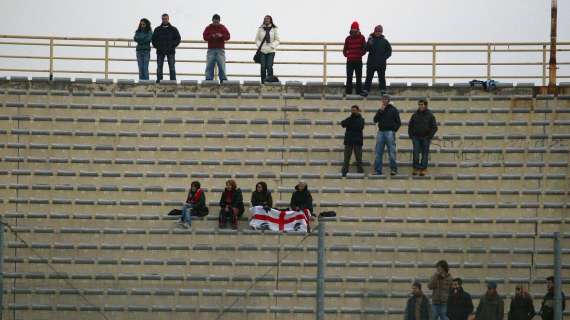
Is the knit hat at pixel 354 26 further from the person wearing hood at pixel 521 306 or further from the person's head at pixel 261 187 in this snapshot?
the person wearing hood at pixel 521 306

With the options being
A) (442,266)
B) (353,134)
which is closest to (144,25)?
(353,134)

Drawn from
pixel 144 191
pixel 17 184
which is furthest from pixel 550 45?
pixel 17 184

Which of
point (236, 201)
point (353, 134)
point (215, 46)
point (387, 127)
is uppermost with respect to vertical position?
point (215, 46)

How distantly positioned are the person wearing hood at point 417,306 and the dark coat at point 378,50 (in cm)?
824

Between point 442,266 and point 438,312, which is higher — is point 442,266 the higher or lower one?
the higher one

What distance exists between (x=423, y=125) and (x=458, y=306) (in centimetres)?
662

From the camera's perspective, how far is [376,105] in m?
24.5

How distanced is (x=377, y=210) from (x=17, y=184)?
606cm

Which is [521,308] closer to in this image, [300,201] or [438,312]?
[438,312]

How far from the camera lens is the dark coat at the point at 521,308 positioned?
17.4 metres

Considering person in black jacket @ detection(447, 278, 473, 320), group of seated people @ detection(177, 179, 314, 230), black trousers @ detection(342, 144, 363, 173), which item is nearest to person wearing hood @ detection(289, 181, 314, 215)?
group of seated people @ detection(177, 179, 314, 230)

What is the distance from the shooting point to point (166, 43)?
2511cm

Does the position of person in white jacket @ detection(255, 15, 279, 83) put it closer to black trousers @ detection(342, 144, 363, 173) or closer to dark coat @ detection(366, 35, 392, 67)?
dark coat @ detection(366, 35, 392, 67)

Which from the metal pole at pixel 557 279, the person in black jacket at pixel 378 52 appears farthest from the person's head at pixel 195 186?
the metal pole at pixel 557 279
